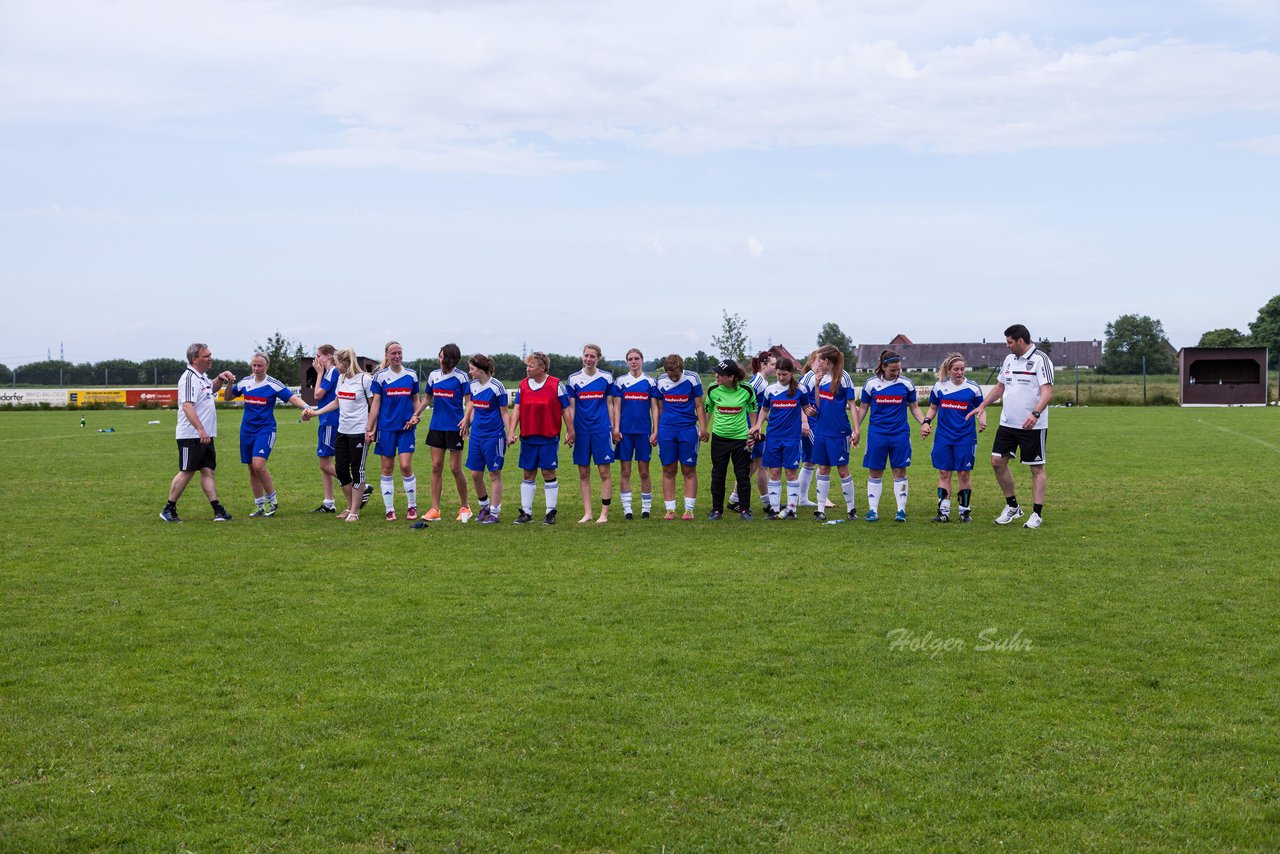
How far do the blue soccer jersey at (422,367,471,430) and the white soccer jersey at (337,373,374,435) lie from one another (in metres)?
0.78

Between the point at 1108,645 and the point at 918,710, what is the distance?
1.95 metres

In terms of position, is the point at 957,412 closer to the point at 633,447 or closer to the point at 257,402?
the point at 633,447

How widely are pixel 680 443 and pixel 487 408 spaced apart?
2.25 metres

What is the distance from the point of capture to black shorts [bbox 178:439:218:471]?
12781mm

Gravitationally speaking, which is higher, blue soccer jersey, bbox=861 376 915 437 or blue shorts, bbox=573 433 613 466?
blue soccer jersey, bbox=861 376 915 437

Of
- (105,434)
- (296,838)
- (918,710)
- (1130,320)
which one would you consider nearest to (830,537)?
(918,710)

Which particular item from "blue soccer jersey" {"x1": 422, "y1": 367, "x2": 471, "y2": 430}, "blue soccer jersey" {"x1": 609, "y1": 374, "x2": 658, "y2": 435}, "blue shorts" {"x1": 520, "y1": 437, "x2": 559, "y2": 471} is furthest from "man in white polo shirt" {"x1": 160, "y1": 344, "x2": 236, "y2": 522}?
"blue soccer jersey" {"x1": 609, "y1": 374, "x2": 658, "y2": 435}

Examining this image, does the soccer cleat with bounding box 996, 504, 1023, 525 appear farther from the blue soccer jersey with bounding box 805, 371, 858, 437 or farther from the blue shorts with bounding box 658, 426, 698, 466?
the blue shorts with bounding box 658, 426, 698, 466

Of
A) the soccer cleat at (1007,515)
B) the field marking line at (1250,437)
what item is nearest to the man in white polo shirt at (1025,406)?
the soccer cleat at (1007,515)

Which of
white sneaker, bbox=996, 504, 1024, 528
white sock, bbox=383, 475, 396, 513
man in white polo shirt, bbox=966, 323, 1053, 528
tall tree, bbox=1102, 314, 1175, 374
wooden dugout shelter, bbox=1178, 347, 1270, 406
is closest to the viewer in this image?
man in white polo shirt, bbox=966, 323, 1053, 528

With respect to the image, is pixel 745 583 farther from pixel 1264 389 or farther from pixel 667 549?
pixel 1264 389

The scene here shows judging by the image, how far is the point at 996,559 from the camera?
1012 cm

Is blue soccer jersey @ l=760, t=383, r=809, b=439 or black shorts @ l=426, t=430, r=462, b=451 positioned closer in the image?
black shorts @ l=426, t=430, r=462, b=451

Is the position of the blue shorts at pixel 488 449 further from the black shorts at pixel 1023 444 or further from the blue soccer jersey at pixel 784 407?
the black shorts at pixel 1023 444
